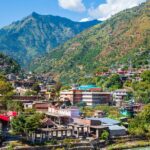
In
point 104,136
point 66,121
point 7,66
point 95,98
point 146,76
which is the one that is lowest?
point 104,136

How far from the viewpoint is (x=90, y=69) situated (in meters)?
114

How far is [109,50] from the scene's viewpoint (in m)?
124

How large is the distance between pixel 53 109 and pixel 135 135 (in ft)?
39.4

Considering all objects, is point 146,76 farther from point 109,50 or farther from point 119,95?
point 109,50

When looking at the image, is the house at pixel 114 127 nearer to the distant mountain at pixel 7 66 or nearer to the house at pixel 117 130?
the house at pixel 117 130

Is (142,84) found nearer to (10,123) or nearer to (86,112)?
(86,112)

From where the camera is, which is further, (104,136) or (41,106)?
(41,106)

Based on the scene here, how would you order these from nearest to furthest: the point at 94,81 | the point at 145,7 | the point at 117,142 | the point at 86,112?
the point at 117,142 → the point at 86,112 → the point at 94,81 → the point at 145,7

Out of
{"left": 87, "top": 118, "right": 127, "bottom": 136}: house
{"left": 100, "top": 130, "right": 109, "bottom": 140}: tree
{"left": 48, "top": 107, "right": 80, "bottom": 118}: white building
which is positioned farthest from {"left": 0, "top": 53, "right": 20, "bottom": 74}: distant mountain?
{"left": 100, "top": 130, "right": 109, "bottom": 140}: tree

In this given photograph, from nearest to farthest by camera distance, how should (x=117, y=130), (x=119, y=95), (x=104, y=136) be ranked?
(x=104, y=136)
(x=117, y=130)
(x=119, y=95)

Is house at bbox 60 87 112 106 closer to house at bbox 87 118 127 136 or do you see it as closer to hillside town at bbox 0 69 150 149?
hillside town at bbox 0 69 150 149

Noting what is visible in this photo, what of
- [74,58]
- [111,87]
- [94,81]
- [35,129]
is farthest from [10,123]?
[74,58]

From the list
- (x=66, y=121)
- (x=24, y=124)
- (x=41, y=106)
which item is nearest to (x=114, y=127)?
(x=66, y=121)

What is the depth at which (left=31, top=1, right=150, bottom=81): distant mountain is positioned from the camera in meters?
110
